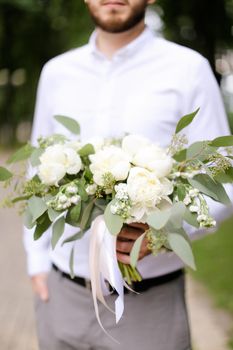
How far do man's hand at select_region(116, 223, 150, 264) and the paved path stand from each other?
279cm

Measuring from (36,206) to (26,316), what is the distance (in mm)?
3734

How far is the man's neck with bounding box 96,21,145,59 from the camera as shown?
246cm

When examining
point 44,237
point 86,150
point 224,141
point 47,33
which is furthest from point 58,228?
point 47,33

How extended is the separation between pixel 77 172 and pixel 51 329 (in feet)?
2.55

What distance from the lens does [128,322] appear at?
2238mm

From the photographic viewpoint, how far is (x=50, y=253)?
2.57m

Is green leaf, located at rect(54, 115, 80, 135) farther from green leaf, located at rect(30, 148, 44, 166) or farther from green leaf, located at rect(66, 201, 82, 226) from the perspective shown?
green leaf, located at rect(66, 201, 82, 226)

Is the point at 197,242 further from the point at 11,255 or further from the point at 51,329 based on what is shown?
the point at 51,329

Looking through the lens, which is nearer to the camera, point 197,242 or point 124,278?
point 124,278

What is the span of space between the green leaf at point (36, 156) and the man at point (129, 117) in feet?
1.05

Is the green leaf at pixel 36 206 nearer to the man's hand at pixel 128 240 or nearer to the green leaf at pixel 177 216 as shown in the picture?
the man's hand at pixel 128 240

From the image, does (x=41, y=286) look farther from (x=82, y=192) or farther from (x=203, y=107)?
(x=203, y=107)

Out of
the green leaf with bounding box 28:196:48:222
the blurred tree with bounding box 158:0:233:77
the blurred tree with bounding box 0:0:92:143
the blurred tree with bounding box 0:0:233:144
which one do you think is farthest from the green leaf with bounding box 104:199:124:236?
the blurred tree with bounding box 0:0:92:143

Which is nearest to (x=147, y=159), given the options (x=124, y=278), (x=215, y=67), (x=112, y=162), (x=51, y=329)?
(x=112, y=162)
